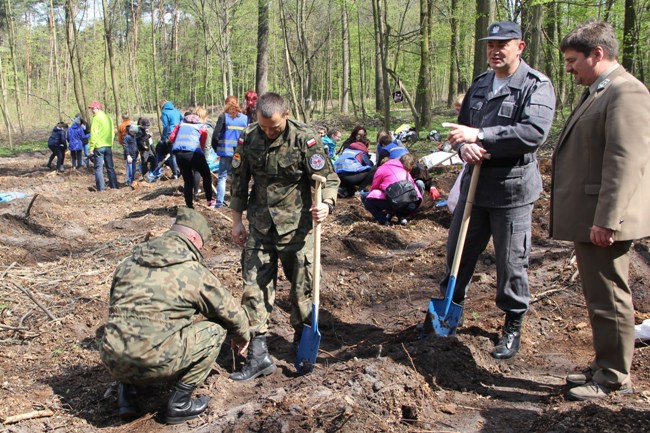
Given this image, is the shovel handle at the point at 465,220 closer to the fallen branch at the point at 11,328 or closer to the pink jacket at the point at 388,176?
the fallen branch at the point at 11,328

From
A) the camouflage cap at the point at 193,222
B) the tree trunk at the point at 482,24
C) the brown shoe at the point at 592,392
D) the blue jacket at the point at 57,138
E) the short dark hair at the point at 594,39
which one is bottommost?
the brown shoe at the point at 592,392

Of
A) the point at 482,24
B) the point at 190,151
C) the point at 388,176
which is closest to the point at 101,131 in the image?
the point at 190,151

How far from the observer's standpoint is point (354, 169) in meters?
10.9

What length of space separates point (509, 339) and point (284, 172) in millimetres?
1995

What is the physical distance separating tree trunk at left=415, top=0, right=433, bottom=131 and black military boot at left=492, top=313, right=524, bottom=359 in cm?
1204

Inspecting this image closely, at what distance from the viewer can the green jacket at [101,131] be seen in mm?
12867

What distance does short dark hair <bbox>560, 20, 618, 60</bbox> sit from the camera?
10.1ft

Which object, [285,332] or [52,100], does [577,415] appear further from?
[52,100]

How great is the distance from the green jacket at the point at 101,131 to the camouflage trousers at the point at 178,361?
1063cm

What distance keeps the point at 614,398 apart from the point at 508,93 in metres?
1.95

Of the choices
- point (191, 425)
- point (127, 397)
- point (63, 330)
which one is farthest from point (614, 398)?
point (63, 330)

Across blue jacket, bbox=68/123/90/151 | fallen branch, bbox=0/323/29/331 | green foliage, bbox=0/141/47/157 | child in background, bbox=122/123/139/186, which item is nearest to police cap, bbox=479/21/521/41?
fallen branch, bbox=0/323/29/331

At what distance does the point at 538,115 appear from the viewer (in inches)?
141

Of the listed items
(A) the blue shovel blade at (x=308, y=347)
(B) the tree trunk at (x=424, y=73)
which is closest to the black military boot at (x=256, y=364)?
(A) the blue shovel blade at (x=308, y=347)
